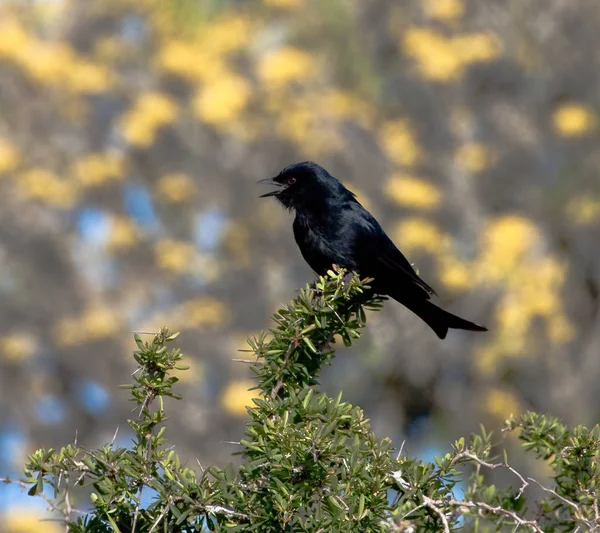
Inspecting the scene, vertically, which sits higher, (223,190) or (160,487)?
(223,190)

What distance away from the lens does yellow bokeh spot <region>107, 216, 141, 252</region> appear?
522 inches

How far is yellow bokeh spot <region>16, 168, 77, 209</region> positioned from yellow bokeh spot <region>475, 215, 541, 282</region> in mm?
6305

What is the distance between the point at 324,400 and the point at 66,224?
12827 mm

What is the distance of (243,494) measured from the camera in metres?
1.72

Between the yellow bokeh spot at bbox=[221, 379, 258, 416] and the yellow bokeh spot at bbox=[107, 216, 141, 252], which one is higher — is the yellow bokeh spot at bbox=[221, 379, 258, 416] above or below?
below

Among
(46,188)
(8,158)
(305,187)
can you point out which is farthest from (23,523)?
(305,187)

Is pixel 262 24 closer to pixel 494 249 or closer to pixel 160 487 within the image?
pixel 494 249

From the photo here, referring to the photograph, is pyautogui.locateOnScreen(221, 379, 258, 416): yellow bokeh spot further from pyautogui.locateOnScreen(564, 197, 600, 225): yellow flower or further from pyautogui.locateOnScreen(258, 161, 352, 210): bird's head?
pyautogui.locateOnScreen(258, 161, 352, 210): bird's head

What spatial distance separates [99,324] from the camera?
12.8m

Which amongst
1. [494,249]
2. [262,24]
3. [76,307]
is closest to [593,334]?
[494,249]

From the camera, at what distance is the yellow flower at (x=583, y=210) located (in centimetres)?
1138

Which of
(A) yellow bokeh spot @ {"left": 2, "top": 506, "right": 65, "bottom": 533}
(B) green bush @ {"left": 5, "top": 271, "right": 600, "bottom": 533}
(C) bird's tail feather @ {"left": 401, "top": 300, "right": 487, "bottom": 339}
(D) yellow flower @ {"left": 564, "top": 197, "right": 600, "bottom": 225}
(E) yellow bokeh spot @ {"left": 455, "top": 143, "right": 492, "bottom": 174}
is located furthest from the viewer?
(E) yellow bokeh spot @ {"left": 455, "top": 143, "right": 492, "bottom": 174}

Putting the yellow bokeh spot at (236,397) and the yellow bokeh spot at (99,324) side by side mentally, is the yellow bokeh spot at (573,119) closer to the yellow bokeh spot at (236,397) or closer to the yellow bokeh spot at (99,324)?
the yellow bokeh spot at (236,397)

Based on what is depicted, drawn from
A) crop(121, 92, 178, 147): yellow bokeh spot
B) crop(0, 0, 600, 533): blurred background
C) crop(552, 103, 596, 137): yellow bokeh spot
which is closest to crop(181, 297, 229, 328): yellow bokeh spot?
crop(0, 0, 600, 533): blurred background
